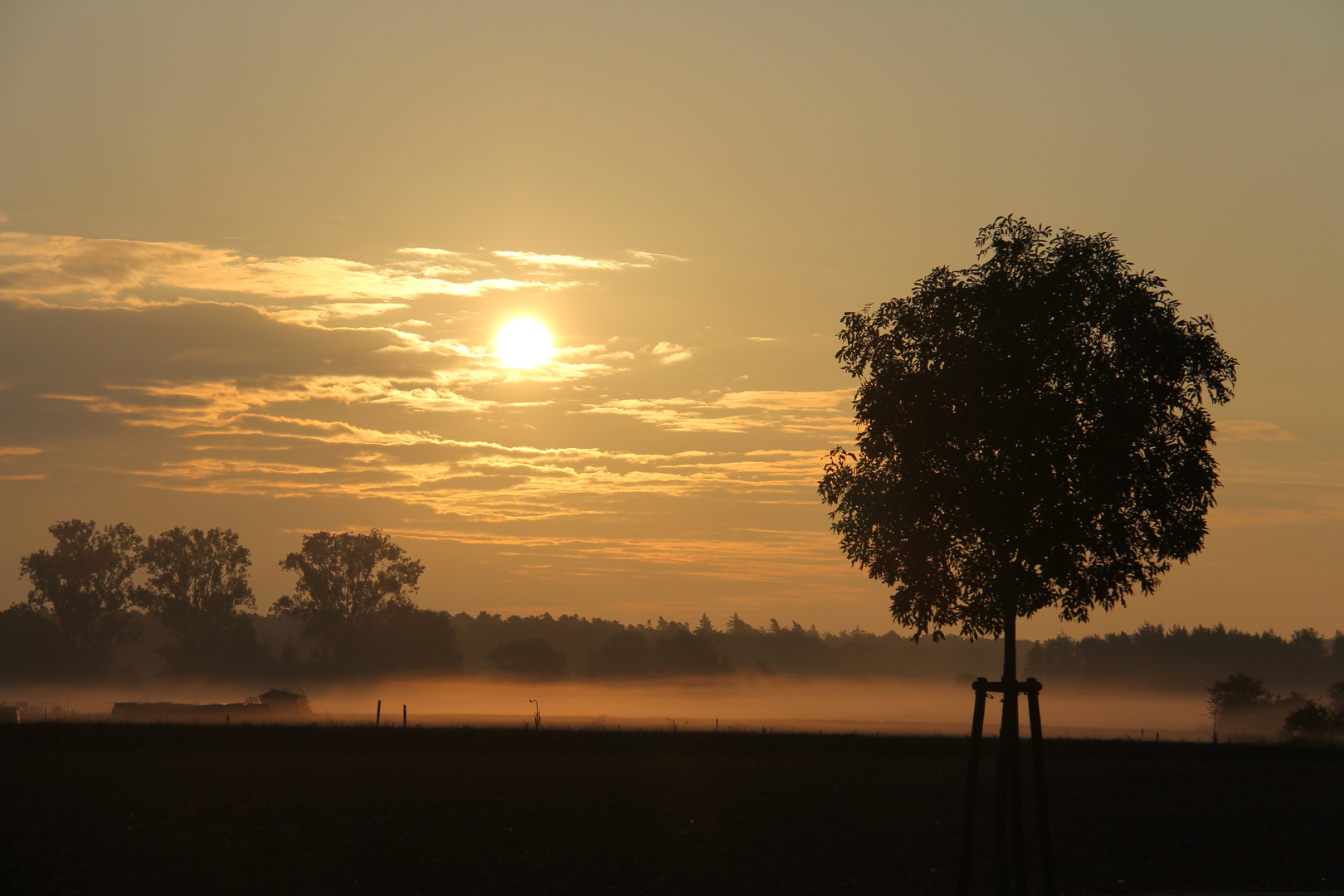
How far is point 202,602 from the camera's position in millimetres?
155625

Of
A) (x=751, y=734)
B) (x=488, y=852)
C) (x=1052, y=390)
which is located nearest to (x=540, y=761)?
(x=751, y=734)

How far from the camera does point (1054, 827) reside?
38.8 meters

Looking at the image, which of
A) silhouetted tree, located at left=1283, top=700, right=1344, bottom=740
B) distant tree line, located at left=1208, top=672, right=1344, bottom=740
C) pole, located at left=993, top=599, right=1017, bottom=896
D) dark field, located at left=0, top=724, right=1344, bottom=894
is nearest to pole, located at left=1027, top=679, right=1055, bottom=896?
pole, located at left=993, top=599, right=1017, bottom=896

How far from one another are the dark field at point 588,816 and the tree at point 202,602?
9440cm

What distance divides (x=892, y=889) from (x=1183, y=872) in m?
8.98

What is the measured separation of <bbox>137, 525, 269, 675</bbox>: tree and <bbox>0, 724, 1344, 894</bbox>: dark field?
310ft

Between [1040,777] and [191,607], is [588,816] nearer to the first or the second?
[1040,777]

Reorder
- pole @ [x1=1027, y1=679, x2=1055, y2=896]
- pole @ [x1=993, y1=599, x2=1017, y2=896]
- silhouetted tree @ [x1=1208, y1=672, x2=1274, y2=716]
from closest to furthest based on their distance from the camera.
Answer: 1. pole @ [x1=1027, y1=679, x2=1055, y2=896]
2. pole @ [x1=993, y1=599, x2=1017, y2=896]
3. silhouetted tree @ [x1=1208, y1=672, x2=1274, y2=716]

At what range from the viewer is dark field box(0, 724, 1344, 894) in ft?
100

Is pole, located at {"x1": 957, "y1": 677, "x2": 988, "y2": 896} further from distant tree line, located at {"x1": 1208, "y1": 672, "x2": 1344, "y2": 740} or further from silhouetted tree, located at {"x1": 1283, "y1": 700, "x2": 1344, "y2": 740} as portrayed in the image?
distant tree line, located at {"x1": 1208, "y1": 672, "x2": 1344, "y2": 740}

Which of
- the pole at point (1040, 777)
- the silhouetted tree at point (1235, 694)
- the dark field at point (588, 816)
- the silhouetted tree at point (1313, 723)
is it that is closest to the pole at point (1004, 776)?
the pole at point (1040, 777)

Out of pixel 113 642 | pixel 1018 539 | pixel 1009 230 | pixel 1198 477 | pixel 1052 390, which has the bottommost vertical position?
pixel 113 642

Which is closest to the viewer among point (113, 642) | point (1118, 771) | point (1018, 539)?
point (1018, 539)

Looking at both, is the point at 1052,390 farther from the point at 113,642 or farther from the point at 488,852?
the point at 113,642
